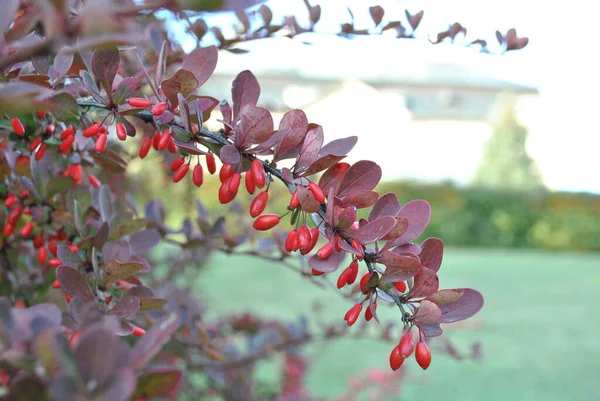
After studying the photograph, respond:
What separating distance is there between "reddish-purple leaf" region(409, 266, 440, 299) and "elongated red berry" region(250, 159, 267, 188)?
0.79 ft

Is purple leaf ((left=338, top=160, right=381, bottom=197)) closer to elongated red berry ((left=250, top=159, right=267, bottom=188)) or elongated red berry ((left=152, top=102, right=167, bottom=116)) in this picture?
elongated red berry ((left=250, top=159, right=267, bottom=188))

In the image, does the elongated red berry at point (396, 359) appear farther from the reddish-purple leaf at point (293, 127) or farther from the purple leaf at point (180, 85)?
the purple leaf at point (180, 85)

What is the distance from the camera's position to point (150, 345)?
1.68ft

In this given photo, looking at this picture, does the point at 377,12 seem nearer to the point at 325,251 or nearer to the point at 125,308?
the point at 325,251

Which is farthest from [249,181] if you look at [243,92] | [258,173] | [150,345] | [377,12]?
[377,12]

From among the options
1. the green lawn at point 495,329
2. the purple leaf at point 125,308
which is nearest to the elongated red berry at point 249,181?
the purple leaf at point 125,308

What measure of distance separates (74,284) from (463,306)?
0.53m

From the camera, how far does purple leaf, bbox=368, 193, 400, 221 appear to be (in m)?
0.86

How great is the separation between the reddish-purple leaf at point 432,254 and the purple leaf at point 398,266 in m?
0.07

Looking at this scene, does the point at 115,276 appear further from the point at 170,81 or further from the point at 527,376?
the point at 527,376

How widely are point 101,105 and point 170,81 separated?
0.15 meters

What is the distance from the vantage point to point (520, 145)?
1130 inches

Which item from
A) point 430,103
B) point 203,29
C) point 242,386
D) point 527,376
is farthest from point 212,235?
point 430,103

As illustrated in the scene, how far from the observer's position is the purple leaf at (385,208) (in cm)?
86
